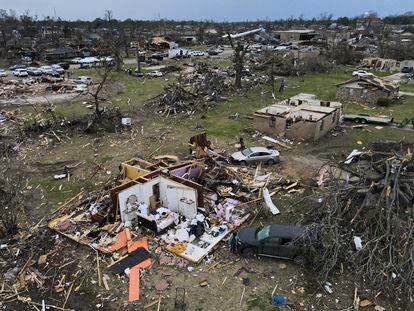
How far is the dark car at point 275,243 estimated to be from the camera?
12062mm

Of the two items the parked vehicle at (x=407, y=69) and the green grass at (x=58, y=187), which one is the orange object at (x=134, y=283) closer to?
the green grass at (x=58, y=187)

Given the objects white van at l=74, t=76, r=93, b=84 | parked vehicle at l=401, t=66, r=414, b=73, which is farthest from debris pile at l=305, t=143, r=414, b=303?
parked vehicle at l=401, t=66, r=414, b=73

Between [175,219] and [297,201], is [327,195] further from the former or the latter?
[175,219]

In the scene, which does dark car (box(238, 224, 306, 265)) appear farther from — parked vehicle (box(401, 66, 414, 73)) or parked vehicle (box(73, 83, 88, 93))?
parked vehicle (box(401, 66, 414, 73))

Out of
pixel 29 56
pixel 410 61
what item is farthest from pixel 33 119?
pixel 410 61

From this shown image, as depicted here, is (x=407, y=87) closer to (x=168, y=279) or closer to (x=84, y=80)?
(x=84, y=80)

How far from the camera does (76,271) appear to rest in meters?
12.2

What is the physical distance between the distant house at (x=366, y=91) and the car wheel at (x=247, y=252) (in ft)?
Answer: 84.7

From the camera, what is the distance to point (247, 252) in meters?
12.5

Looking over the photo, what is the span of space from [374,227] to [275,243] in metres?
3.47

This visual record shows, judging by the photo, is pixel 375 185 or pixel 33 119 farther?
pixel 33 119

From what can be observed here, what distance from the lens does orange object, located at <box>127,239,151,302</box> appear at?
435 inches

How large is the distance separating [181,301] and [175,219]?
4.07 m

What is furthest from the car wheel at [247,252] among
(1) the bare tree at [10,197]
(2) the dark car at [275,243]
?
(1) the bare tree at [10,197]
